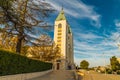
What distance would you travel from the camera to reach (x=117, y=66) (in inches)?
2709

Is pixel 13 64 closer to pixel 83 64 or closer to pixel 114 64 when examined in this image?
pixel 114 64

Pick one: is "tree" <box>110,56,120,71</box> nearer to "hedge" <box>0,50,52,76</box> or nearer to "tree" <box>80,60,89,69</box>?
"tree" <box>80,60,89,69</box>

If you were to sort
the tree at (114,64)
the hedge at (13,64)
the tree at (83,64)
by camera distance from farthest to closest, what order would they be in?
the tree at (83,64) → the tree at (114,64) → the hedge at (13,64)

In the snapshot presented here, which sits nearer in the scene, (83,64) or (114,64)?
(114,64)

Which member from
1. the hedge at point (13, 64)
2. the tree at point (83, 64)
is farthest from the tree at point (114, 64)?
the hedge at point (13, 64)

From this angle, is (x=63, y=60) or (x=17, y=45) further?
(x=63, y=60)

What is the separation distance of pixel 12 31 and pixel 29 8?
403 centimetres

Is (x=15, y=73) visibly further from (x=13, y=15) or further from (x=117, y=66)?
(x=117, y=66)

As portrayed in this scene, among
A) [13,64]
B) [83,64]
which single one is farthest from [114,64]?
[13,64]

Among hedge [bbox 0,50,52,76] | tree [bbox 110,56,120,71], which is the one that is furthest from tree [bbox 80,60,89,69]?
hedge [bbox 0,50,52,76]

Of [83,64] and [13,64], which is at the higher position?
[83,64]

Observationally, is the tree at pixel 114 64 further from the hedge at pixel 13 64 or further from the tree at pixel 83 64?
the hedge at pixel 13 64

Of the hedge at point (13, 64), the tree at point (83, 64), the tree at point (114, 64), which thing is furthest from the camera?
the tree at point (83, 64)

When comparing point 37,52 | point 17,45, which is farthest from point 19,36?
point 37,52
